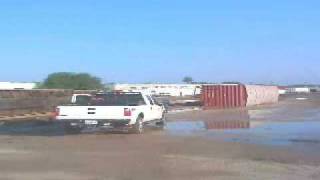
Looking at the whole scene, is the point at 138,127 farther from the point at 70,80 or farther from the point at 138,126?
the point at 70,80

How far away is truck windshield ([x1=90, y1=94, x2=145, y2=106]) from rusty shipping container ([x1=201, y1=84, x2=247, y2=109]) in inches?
1455

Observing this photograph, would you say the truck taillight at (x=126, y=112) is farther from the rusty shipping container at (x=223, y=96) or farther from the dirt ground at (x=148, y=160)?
the rusty shipping container at (x=223, y=96)

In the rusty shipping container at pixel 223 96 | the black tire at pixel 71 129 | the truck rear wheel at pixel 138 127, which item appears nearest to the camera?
the truck rear wheel at pixel 138 127

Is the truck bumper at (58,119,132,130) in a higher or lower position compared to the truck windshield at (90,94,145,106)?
lower

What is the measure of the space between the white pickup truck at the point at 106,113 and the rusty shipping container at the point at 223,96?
123 ft

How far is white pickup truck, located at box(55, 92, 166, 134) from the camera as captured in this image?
24.8 metres

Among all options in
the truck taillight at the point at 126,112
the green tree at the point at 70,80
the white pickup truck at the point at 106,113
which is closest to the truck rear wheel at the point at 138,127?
the white pickup truck at the point at 106,113

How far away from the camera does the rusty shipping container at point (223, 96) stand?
209 feet

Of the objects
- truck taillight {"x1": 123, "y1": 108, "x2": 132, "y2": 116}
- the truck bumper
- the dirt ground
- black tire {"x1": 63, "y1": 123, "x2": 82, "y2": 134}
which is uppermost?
truck taillight {"x1": 123, "y1": 108, "x2": 132, "y2": 116}

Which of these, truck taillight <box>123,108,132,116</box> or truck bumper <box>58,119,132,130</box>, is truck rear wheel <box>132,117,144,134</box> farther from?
truck taillight <box>123,108,132,116</box>

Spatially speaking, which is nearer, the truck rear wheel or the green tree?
the truck rear wheel

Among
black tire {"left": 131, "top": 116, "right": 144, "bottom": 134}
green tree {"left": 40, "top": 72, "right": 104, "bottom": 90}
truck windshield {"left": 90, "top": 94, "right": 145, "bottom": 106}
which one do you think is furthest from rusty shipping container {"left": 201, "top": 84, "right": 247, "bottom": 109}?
green tree {"left": 40, "top": 72, "right": 104, "bottom": 90}

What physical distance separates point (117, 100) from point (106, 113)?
136cm

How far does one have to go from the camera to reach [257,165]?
572 inches
